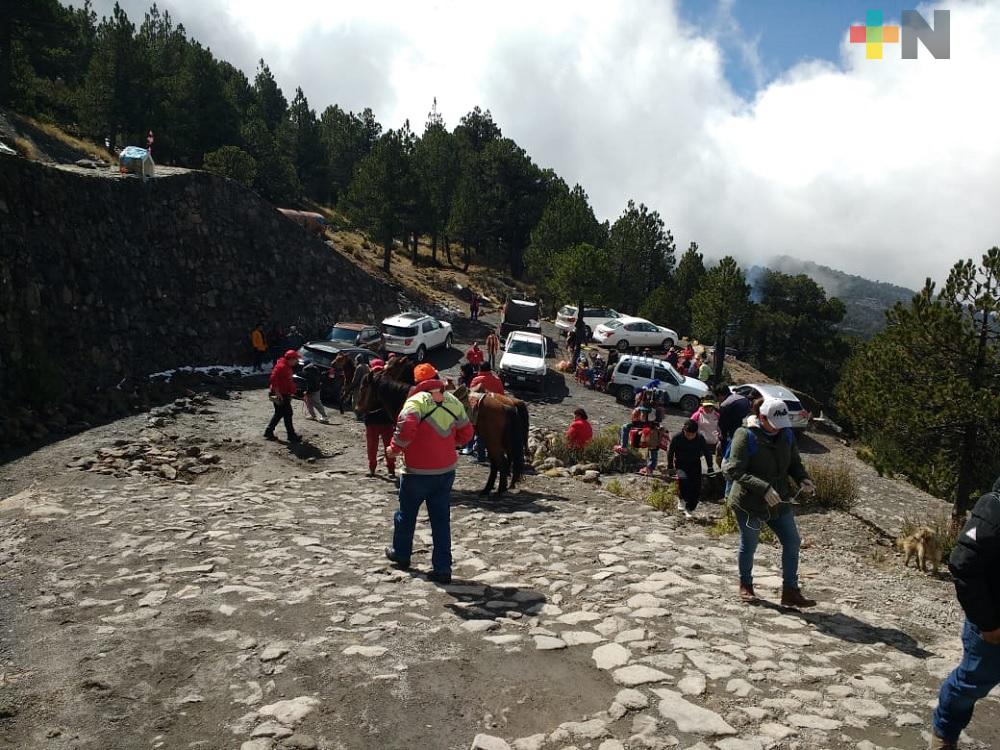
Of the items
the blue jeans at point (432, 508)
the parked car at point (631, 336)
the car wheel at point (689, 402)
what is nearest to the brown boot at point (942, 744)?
the blue jeans at point (432, 508)

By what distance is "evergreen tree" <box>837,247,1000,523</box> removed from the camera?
12.1 metres

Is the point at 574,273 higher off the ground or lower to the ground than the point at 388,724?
higher

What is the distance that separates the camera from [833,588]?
723cm

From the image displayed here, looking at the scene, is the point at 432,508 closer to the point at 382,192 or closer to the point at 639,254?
the point at 382,192

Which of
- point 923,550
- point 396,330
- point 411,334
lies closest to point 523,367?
point 411,334

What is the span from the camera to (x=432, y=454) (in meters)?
6.53

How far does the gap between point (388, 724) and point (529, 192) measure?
67.7 meters

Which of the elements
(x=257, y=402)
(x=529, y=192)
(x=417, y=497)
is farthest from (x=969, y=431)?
(x=529, y=192)

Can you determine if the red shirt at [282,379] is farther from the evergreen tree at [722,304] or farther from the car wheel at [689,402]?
the evergreen tree at [722,304]

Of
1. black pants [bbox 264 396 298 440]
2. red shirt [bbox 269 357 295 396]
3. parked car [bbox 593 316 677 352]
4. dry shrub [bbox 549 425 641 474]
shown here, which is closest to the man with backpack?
dry shrub [bbox 549 425 641 474]

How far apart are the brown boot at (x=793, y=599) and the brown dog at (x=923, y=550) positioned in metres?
2.63

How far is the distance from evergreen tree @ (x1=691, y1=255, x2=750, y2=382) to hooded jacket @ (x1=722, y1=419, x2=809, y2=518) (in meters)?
32.8

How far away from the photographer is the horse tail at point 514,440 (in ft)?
36.7

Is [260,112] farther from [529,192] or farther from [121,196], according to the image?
[121,196]
